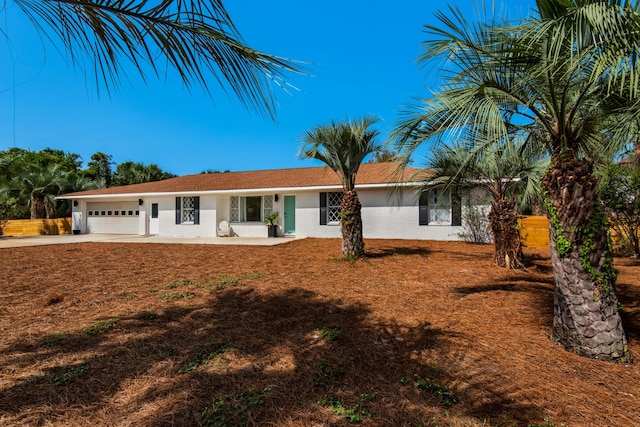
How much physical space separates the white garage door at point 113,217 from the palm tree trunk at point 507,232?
1958 centimetres

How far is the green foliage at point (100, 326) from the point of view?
3.85 meters

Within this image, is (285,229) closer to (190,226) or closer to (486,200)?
(190,226)

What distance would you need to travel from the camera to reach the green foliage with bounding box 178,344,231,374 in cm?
304

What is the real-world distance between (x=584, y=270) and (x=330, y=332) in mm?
2919

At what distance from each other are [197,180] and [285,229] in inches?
287

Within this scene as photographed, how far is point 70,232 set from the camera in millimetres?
21062

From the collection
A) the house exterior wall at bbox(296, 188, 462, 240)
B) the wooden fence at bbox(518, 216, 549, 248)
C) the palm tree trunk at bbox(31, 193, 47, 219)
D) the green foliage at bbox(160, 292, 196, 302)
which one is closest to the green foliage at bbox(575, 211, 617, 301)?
the green foliage at bbox(160, 292, 196, 302)

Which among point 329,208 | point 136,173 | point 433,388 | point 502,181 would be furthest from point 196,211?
point 136,173

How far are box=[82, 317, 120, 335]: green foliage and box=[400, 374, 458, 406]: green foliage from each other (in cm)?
362

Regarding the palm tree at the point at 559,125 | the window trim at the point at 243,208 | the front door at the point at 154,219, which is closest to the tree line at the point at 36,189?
the front door at the point at 154,219

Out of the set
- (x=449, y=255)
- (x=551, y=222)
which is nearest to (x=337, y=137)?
(x=449, y=255)

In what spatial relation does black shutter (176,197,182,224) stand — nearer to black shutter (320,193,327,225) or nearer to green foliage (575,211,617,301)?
black shutter (320,193,327,225)

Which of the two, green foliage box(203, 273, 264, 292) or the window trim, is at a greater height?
the window trim

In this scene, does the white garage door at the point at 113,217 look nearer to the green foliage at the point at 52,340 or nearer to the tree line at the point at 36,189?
the tree line at the point at 36,189
